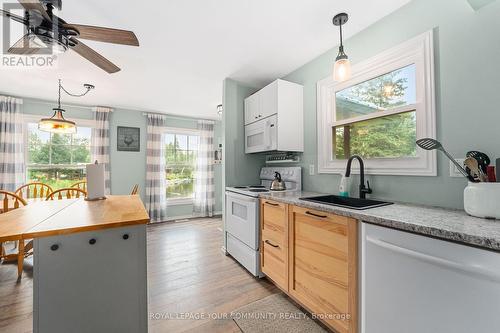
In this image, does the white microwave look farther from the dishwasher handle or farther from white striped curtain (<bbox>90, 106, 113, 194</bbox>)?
white striped curtain (<bbox>90, 106, 113, 194</bbox>)

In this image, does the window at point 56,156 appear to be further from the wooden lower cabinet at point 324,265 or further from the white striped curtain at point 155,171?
the wooden lower cabinet at point 324,265

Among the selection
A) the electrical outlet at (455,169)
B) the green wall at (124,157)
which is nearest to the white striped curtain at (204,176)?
the green wall at (124,157)

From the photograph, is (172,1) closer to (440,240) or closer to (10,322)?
(440,240)

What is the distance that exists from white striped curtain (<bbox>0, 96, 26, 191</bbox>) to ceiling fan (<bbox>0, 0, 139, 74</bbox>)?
267cm

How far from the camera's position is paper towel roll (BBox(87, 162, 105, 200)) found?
1.92m

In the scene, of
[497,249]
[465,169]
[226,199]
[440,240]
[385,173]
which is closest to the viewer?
[497,249]

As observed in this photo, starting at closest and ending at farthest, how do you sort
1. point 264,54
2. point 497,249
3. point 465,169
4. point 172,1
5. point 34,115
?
point 497,249
point 465,169
point 172,1
point 264,54
point 34,115

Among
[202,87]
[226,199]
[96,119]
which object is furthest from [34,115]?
[226,199]

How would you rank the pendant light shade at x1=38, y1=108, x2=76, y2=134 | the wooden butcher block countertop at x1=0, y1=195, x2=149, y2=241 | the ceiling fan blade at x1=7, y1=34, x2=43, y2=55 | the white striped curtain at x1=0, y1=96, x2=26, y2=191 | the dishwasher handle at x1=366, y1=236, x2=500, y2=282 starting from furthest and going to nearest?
1. the white striped curtain at x1=0, y1=96, x2=26, y2=191
2. the pendant light shade at x1=38, y1=108, x2=76, y2=134
3. the ceiling fan blade at x1=7, y1=34, x2=43, y2=55
4. the wooden butcher block countertop at x1=0, y1=195, x2=149, y2=241
5. the dishwasher handle at x1=366, y1=236, x2=500, y2=282

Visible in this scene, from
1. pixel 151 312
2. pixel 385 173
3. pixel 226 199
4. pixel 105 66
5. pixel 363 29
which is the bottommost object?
pixel 151 312

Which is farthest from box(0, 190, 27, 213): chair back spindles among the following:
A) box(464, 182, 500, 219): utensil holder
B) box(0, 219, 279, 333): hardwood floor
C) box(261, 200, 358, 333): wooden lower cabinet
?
box(464, 182, 500, 219): utensil holder

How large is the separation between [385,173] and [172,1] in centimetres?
210

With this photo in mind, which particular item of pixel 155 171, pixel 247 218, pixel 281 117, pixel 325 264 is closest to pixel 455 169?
pixel 325 264

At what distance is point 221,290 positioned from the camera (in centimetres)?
195
